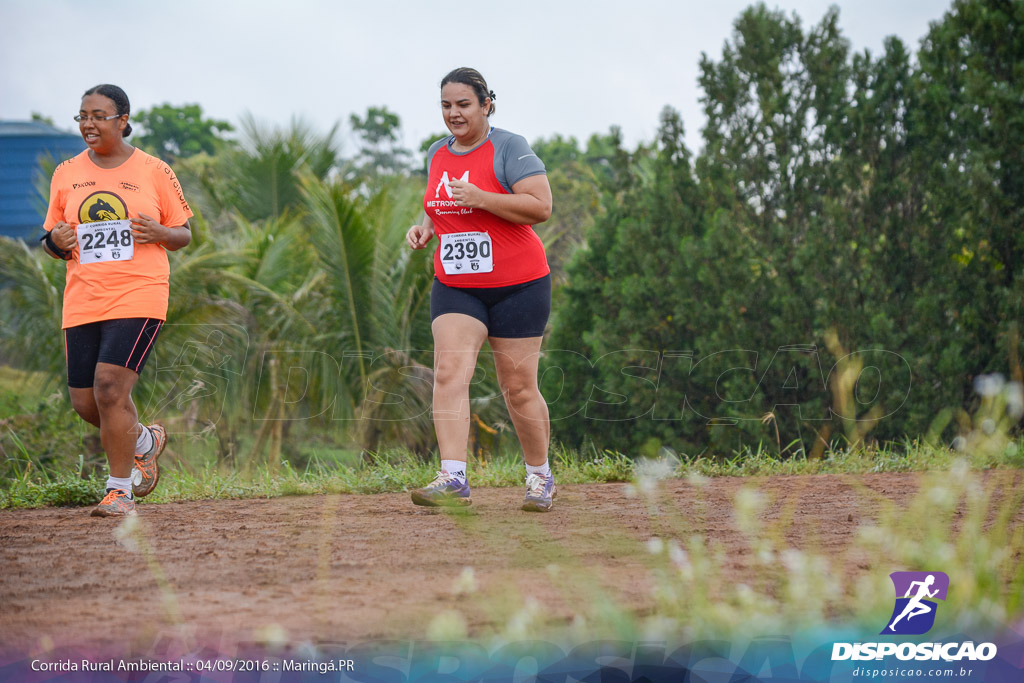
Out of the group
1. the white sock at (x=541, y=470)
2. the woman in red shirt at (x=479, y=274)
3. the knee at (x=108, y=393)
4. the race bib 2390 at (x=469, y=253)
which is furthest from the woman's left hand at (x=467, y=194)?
the knee at (x=108, y=393)

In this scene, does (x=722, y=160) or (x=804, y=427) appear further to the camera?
(x=722, y=160)

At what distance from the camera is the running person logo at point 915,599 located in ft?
7.15

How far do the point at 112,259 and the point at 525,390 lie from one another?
1.89 metres

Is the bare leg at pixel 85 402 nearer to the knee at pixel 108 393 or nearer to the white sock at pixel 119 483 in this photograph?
the knee at pixel 108 393

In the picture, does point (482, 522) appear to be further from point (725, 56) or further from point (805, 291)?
point (725, 56)

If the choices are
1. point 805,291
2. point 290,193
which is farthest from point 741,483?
point 290,193

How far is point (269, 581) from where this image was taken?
8.86ft

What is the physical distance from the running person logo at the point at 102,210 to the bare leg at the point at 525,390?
5.67 ft

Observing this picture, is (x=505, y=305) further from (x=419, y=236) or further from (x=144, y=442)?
(x=144, y=442)

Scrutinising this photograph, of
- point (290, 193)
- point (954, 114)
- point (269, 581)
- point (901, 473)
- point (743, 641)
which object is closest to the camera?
point (743, 641)

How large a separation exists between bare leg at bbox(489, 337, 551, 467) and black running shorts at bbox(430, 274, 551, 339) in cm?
5

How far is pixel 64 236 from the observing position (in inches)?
162

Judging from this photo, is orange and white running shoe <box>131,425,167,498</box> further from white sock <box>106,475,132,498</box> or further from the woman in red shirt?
the woman in red shirt

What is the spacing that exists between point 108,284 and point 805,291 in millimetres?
8983
